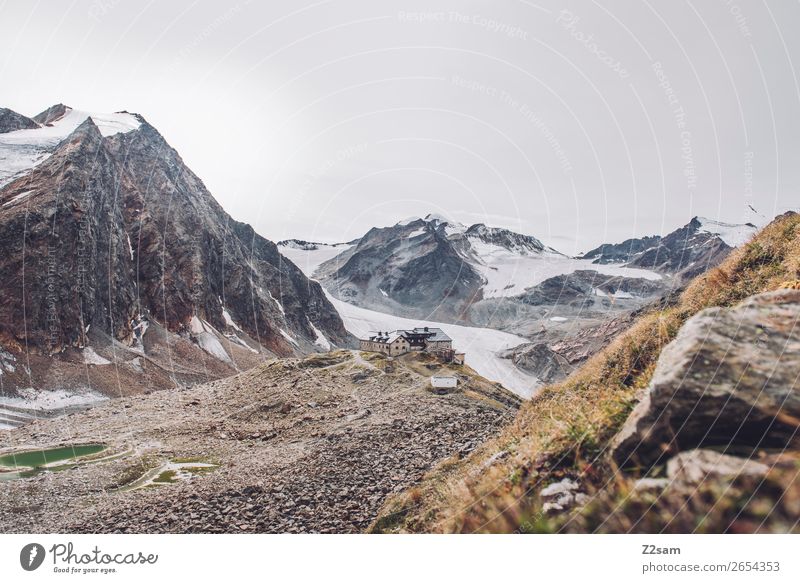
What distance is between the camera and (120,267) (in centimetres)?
9781

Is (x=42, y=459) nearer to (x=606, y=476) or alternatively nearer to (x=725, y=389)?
(x=606, y=476)

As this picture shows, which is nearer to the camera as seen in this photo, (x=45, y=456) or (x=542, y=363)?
(x=45, y=456)

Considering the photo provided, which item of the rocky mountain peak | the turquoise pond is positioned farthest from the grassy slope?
the rocky mountain peak

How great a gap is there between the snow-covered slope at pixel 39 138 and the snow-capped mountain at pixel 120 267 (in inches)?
14.2

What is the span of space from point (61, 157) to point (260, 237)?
89.8m

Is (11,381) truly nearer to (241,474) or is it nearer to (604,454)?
(241,474)

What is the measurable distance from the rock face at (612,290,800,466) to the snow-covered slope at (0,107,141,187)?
119 meters

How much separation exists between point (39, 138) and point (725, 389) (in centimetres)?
14995

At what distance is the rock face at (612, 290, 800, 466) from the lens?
18.2 feet

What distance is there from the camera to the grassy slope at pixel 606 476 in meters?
5.49

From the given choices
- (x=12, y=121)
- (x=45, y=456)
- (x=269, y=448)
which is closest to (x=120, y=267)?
(x=12, y=121)

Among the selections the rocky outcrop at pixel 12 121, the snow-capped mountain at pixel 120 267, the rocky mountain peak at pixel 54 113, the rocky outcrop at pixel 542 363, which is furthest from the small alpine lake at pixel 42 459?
the rocky mountain peak at pixel 54 113

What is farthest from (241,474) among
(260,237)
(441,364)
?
(260,237)
